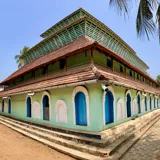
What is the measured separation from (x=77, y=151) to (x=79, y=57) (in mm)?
4948

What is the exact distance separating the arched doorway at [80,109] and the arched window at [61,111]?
842 mm

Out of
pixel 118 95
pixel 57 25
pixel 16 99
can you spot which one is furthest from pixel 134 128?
pixel 57 25

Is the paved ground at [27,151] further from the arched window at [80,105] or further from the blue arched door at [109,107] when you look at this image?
the blue arched door at [109,107]

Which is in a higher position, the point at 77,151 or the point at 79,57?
the point at 79,57

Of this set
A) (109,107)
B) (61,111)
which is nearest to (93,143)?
(109,107)

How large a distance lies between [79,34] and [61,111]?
547 centimetres

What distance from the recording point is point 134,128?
8.97 m

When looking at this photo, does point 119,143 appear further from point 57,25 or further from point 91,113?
point 57,25

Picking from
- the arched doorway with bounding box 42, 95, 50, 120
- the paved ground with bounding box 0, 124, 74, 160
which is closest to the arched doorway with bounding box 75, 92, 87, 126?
the paved ground with bounding box 0, 124, 74, 160

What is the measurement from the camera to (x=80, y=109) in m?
7.56

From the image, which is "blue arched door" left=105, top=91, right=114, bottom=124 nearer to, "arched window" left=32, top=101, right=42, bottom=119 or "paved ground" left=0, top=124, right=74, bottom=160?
"paved ground" left=0, top=124, right=74, bottom=160

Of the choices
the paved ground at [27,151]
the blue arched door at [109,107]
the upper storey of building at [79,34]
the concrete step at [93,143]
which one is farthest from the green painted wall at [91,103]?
the upper storey of building at [79,34]

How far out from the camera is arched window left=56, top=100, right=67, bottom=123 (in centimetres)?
818

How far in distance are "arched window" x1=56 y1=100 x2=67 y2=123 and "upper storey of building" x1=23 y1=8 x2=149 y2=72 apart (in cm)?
476
